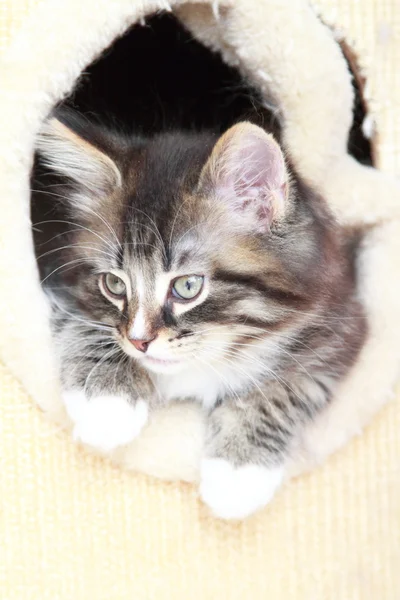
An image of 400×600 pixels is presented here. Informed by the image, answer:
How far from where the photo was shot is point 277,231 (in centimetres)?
122

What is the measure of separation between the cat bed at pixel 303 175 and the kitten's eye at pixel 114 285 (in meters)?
0.14

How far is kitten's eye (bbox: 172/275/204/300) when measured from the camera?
1199mm

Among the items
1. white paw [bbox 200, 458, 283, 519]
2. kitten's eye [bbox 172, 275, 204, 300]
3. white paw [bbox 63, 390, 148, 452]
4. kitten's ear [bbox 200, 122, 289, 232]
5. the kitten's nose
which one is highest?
kitten's ear [bbox 200, 122, 289, 232]

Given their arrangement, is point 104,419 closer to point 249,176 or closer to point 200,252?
point 200,252

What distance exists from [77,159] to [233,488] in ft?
2.38

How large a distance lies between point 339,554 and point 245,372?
477 mm

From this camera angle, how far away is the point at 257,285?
1.23 meters

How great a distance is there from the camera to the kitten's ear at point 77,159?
3.97 feet

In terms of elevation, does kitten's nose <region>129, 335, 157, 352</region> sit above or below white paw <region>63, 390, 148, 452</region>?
above

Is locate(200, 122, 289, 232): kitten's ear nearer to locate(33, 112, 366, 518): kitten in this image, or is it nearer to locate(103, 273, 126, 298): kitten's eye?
locate(33, 112, 366, 518): kitten

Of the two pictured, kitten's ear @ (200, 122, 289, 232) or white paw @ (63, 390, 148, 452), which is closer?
kitten's ear @ (200, 122, 289, 232)

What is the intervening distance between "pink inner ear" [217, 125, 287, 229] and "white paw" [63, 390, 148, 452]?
1.44 ft

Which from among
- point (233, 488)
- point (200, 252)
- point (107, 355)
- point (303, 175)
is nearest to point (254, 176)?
point (200, 252)

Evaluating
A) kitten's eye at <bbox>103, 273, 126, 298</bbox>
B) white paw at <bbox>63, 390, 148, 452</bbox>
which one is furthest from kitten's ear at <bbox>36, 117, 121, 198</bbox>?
white paw at <bbox>63, 390, 148, 452</bbox>
